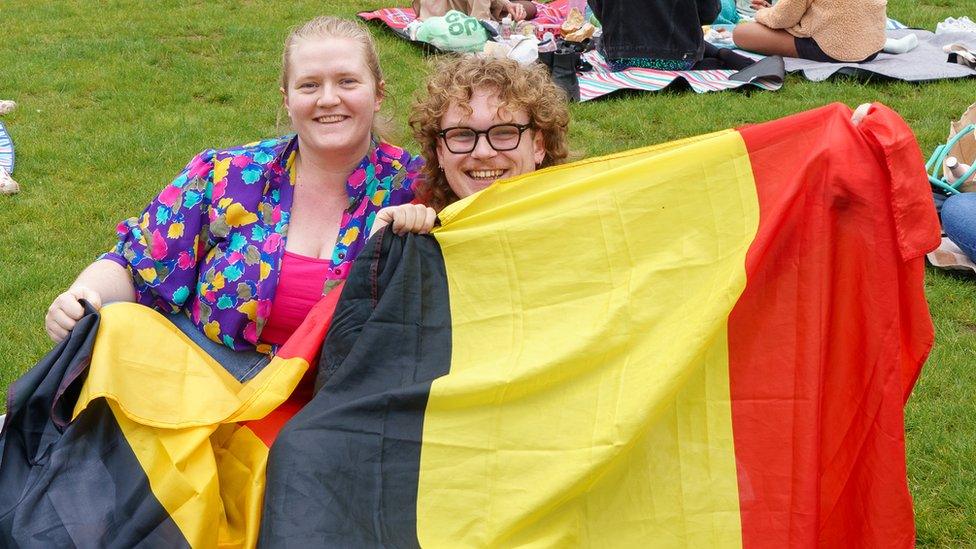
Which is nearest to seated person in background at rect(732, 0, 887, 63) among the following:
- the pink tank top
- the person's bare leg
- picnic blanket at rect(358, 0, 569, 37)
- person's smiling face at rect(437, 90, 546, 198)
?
the person's bare leg

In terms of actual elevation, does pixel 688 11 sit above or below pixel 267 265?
below

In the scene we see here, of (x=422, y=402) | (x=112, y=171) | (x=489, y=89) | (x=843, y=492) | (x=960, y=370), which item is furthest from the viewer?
(x=112, y=171)

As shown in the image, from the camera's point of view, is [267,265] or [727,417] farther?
[267,265]

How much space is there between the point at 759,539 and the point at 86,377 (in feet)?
5.48

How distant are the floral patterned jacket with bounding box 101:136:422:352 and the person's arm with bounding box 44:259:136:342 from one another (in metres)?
0.04

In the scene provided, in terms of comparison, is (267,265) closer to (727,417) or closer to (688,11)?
(727,417)

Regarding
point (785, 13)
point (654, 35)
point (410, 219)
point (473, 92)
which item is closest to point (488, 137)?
point (473, 92)

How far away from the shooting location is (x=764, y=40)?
7941 millimetres

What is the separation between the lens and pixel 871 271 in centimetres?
257

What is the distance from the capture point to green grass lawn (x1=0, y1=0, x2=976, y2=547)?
13.2 ft

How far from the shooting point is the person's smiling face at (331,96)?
3117 millimetres

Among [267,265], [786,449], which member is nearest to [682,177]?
[786,449]

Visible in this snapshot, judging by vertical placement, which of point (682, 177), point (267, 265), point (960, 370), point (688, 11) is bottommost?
point (960, 370)

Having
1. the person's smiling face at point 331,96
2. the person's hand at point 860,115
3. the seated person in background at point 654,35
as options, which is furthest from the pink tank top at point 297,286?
the seated person in background at point 654,35
